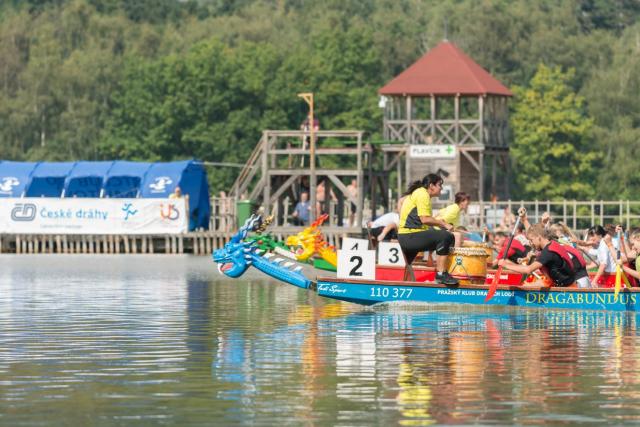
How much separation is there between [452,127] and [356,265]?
143ft

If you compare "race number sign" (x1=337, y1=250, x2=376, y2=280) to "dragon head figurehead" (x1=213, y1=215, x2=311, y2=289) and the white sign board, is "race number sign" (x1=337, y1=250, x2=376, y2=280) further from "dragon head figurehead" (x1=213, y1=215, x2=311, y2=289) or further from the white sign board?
the white sign board

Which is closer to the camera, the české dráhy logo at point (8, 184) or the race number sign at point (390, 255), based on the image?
the race number sign at point (390, 255)

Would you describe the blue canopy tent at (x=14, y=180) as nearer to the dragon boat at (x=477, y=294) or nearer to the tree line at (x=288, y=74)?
the tree line at (x=288, y=74)

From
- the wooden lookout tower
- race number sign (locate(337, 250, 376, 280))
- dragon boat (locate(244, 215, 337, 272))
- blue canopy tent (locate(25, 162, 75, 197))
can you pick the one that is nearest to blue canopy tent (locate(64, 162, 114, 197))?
blue canopy tent (locate(25, 162, 75, 197))

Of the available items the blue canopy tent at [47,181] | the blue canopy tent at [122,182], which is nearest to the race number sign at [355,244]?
the blue canopy tent at [122,182]

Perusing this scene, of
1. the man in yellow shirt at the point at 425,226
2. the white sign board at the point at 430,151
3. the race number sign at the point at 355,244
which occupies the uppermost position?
the white sign board at the point at 430,151

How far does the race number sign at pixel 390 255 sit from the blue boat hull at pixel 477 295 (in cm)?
84

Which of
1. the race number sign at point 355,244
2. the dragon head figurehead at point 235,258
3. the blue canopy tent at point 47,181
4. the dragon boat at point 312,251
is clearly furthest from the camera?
the blue canopy tent at point 47,181

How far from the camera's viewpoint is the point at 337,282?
26.5 metres

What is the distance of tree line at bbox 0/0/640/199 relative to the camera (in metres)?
85.8

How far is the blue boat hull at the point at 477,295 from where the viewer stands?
2558cm

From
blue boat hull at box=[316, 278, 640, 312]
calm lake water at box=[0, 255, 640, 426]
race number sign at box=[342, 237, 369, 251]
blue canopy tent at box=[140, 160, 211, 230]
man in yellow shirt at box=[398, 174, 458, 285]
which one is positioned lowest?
calm lake water at box=[0, 255, 640, 426]

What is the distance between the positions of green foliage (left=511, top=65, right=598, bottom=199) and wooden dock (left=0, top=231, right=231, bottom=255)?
22.9 metres

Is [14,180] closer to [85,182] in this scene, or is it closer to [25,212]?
[25,212]
